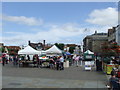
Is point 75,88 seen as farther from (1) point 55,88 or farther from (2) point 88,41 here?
(2) point 88,41

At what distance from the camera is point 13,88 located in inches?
399

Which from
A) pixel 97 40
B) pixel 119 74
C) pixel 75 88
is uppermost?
pixel 97 40

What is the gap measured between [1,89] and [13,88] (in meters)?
0.58

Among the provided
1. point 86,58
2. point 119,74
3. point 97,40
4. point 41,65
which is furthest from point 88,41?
point 119,74

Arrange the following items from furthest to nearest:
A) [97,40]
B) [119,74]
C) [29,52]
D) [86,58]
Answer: [97,40], [86,58], [29,52], [119,74]

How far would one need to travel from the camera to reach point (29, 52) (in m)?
24.7

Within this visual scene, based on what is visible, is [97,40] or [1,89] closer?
[1,89]

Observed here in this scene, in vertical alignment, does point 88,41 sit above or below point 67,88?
above

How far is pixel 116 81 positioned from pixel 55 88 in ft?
10.1

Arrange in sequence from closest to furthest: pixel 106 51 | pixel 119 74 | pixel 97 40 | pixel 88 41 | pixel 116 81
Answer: pixel 116 81
pixel 119 74
pixel 106 51
pixel 97 40
pixel 88 41

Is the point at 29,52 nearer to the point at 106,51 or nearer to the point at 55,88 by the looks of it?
the point at 106,51

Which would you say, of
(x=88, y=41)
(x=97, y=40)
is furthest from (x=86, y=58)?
(x=88, y=41)

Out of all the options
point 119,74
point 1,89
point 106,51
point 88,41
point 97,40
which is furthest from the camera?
point 88,41

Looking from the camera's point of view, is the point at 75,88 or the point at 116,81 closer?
the point at 116,81
